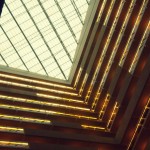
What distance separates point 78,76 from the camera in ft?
105

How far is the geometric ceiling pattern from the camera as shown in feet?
70.6

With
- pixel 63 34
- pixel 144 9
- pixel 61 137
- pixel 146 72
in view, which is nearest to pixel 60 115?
pixel 61 137

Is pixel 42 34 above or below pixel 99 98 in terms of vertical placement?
above

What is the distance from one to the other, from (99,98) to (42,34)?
11.7 m

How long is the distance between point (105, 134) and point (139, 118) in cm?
412

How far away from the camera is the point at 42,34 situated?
35531mm

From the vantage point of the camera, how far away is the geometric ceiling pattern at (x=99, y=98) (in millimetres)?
21531

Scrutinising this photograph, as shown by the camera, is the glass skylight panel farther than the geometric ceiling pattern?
Yes

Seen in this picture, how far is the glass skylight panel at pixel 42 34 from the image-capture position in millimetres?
34156

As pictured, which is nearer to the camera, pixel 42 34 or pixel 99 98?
pixel 99 98

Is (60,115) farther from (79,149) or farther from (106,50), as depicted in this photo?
(106,50)

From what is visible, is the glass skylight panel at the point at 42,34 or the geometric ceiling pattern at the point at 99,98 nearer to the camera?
the geometric ceiling pattern at the point at 99,98

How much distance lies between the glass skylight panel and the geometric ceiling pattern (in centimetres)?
442

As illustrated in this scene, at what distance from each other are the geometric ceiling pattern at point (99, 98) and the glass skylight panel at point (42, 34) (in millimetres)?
4417
